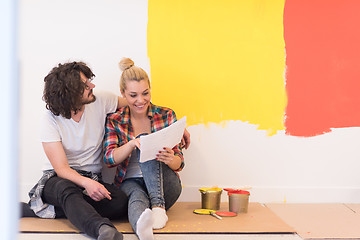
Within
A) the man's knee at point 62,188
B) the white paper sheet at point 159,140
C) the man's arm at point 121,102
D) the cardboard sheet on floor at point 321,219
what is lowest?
the cardboard sheet on floor at point 321,219

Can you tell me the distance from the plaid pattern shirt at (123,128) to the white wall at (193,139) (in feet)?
1.17

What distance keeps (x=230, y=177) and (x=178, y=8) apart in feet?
3.46

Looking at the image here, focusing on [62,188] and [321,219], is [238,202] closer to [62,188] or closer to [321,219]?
[321,219]

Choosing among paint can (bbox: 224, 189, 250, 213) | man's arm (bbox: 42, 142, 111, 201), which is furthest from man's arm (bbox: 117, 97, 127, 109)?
paint can (bbox: 224, 189, 250, 213)

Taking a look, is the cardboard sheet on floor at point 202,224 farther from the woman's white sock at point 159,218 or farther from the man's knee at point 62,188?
the man's knee at point 62,188

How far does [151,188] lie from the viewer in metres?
2.02

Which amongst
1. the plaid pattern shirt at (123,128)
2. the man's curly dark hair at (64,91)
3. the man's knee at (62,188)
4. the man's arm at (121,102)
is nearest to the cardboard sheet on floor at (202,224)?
the man's knee at (62,188)

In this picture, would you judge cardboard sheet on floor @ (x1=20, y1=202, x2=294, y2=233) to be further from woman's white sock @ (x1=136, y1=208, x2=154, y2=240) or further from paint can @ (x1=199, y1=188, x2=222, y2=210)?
woman's white sock @ (x1=136, y1=208, x2=154, y2=240)

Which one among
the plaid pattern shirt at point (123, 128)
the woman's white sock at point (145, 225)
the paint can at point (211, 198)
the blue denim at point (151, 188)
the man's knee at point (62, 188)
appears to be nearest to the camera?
the woman's white sock at point (145, 225)

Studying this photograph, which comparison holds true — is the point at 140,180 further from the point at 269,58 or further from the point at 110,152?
the point at 269,58

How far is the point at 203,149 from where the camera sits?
8.54 feet

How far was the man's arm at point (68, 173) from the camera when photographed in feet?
6.20

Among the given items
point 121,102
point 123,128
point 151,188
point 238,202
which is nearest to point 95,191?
point 151,188

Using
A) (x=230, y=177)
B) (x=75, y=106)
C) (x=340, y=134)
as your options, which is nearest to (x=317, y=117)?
(x=340, y=134)
